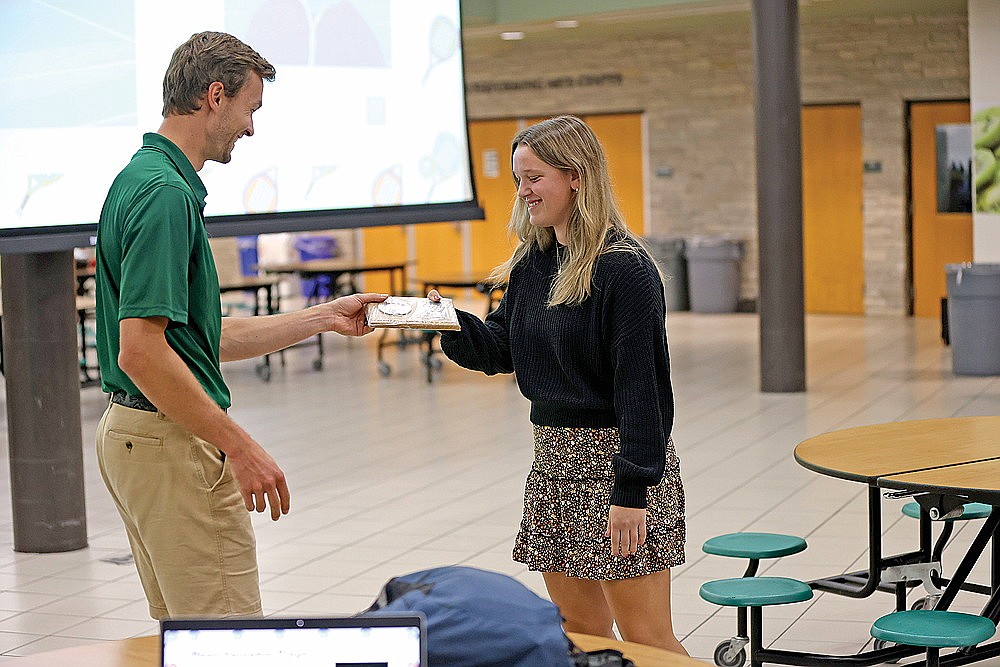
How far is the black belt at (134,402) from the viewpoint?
250cm

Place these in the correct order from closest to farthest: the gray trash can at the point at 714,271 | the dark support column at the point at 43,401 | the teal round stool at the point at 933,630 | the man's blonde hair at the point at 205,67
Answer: the man's blonde hair at the point at 205,67 < the teal round stool at the point at 933,630 < the dark support column at the point at 43,401 < the gray trash can at the point at 714,271

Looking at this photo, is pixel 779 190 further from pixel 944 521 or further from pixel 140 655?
pixel 140 655

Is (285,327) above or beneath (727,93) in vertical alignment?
beneath

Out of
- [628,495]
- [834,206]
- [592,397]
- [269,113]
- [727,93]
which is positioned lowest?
[628,495]

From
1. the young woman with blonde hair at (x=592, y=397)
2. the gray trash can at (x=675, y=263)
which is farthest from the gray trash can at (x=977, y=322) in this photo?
the young woman with blonde hair at (x=592, y=397)

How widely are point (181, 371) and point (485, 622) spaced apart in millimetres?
942

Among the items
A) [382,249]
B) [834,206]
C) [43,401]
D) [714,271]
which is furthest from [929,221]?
[43,401]

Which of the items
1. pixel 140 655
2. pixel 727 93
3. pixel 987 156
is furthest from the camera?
pixel 727 93

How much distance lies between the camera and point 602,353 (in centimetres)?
283

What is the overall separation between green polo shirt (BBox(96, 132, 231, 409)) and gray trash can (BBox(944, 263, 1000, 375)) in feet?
29.4

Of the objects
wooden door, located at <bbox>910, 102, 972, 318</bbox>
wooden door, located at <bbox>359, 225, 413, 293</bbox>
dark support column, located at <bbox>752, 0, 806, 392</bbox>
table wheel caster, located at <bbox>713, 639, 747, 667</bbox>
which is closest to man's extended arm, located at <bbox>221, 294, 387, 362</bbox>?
table wheel caster, located at <bbox>713, 639, 747, 667</bbox>

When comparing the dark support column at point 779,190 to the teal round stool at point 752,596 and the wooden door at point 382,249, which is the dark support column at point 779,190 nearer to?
the teal round stool at point 752,596

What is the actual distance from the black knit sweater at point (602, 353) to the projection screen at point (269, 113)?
1905mm

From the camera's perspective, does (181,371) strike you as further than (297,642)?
Yes
